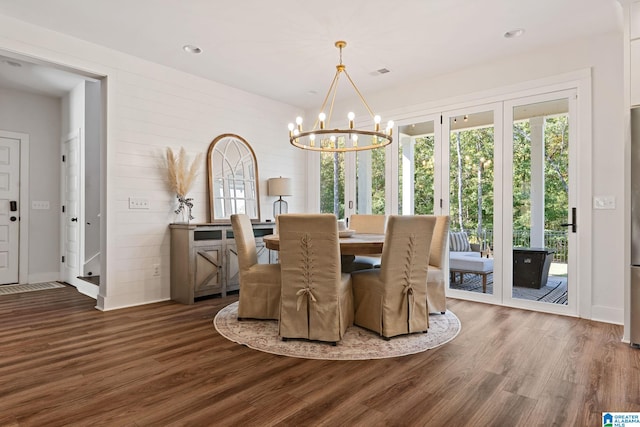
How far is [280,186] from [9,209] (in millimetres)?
3830

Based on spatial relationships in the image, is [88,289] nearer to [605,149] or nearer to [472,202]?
[472,202]

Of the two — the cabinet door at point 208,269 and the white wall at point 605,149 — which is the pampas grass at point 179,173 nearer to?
the cabinet door at point 208,269

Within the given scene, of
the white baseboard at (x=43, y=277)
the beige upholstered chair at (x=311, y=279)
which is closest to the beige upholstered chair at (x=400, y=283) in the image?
the beige upholstered chair at (x=311, y=279)

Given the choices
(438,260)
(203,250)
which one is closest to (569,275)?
(438,260)

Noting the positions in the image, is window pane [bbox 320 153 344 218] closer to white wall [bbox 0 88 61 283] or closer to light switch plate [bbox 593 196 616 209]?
light switch plate [bbox 593 196 616 209]

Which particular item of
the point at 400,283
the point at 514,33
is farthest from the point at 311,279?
the point at 514,33

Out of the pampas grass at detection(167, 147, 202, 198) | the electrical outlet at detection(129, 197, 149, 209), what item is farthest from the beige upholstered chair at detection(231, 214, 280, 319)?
the electrical outlet at detection(129, 197, 149, 209)

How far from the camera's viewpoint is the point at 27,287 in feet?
16.4

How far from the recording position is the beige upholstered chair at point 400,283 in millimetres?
2840

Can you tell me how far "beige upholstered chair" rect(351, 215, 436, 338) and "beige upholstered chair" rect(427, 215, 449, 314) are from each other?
478mm

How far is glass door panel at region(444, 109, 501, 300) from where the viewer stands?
4246mm

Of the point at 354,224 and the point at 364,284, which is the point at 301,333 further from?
the point at 354,224

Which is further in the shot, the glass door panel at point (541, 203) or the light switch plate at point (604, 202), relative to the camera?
the glass door panel at point (541, 203)

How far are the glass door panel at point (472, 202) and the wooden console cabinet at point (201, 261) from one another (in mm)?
2762
